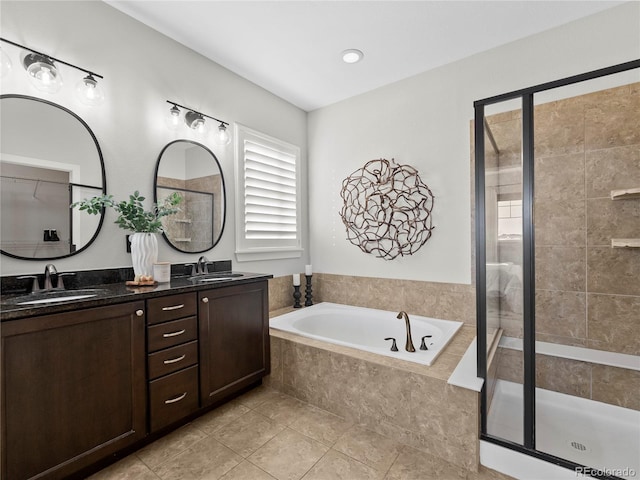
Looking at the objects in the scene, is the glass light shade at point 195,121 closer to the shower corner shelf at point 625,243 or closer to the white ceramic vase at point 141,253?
the white ceramic vase at point 141,253

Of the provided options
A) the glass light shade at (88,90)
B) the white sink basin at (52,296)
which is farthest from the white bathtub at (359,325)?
the glass light shade at (88,90)

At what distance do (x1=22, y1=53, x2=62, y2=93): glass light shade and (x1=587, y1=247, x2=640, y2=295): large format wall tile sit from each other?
140 inches

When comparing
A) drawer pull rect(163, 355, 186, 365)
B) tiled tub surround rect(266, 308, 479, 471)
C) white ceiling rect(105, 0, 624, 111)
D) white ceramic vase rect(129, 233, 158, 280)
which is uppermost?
white ceiling rect(105, 0, 624, 111)

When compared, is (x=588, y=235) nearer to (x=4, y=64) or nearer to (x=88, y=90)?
(x=88, y=90)

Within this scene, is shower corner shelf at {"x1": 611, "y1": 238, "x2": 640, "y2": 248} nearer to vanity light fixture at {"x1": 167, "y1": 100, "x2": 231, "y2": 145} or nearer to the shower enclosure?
the shower enclosure

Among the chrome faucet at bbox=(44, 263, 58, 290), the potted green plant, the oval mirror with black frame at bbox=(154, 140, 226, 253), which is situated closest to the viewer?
the chrome faucet at bbox=(44, 263, 58, 290)

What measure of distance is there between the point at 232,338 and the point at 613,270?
2646mm

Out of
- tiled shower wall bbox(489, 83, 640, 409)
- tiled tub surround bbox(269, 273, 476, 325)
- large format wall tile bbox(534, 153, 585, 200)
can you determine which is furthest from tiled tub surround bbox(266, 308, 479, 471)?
large format wall tile bbox(534, 153, 585, 200)

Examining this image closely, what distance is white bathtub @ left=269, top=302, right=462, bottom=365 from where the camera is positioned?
254 centimetres

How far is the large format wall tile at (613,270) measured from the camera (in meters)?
1.95

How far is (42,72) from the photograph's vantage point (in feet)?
5.48

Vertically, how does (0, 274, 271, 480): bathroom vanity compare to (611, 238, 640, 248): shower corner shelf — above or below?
below

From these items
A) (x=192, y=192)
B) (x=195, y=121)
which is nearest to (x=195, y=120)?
(x=195, y=121)

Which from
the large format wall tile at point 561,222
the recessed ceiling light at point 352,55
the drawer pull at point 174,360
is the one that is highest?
the recessed ceiling light at point 352,55
